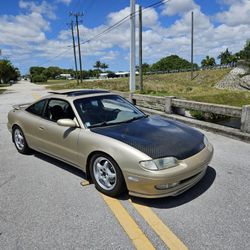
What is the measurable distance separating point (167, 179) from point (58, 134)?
83.2 inches

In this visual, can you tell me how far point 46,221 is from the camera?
125 inches

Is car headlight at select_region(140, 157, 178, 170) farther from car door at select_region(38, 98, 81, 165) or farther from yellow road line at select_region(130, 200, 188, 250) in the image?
car door at select_region(38, 98, 81, 165)

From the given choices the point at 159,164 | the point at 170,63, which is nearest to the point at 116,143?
the point at 159,164

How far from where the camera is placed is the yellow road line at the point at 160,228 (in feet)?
8.90

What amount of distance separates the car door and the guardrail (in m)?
4.20

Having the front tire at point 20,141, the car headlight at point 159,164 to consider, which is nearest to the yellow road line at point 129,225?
the car headlight at point 159,164

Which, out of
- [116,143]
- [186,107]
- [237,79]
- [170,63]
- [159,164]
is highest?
[170,63]

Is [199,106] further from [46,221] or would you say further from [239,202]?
[46,221]

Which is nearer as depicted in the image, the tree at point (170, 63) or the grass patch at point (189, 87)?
the grass patch at point (189, 87)

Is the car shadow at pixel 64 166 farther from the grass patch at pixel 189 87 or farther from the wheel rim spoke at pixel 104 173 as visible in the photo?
the grass patch at pixel 189 87

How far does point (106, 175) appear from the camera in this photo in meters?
3.80

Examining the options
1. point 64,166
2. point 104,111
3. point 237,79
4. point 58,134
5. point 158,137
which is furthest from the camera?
point 237,79

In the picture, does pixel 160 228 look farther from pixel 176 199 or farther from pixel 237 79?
pixel 237 79

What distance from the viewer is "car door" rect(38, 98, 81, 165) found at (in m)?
4.24
